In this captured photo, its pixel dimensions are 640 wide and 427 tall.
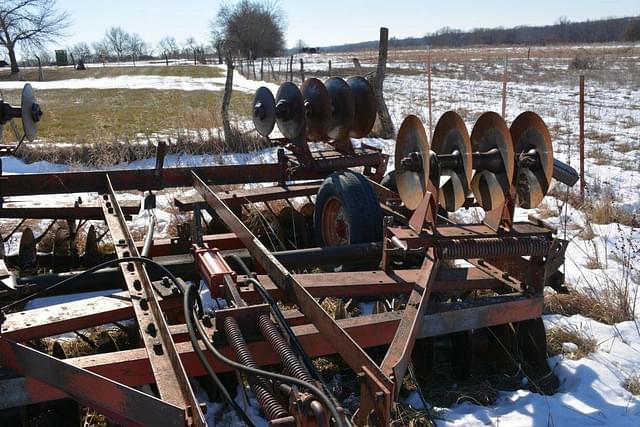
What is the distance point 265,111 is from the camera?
21.9 ft

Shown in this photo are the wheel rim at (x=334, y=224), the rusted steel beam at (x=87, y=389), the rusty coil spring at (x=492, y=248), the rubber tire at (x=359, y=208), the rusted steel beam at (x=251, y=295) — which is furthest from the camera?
the wheel rim at (x=334, y=224)

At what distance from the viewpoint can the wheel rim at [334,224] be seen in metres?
5.16

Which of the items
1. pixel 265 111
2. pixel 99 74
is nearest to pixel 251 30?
pixel 99 74

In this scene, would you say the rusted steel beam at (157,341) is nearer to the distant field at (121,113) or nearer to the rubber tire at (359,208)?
the rubber tire at (359,208)

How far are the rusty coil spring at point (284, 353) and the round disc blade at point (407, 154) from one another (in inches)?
56.1

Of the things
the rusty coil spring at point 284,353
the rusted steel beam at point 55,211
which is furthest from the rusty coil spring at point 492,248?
the rusted steel beam at point 55,211

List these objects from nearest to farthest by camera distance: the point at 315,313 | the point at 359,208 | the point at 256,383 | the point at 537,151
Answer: the point at 256,383
the point at 315,313
the point at 537,151
the point at 359,208

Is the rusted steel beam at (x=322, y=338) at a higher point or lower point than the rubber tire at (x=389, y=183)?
lower

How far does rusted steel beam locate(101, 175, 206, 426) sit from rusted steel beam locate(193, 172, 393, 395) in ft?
2.22

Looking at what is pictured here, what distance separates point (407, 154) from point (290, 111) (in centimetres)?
270

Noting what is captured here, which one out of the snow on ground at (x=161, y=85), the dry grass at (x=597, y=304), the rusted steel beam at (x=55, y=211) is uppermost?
the snow on ground at (x=161, y=85)

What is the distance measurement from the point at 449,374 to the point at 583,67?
33.8 metres

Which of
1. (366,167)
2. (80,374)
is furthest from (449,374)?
(366,167)

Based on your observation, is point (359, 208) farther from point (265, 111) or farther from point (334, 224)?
point (265, 111)
